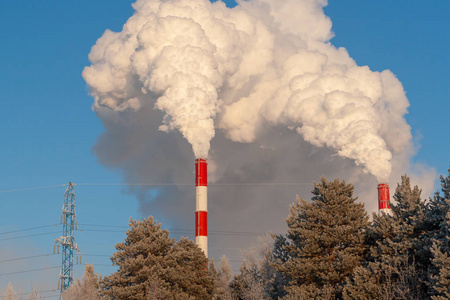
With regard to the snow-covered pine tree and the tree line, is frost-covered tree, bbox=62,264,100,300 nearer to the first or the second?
the tree line

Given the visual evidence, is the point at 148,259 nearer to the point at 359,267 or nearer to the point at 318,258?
the point at 318,258

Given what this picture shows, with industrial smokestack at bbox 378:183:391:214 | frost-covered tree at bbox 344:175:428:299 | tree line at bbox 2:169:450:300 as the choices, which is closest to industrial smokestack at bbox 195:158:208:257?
tree line at bbox 2:169:450:300

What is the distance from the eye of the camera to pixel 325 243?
45.7 m

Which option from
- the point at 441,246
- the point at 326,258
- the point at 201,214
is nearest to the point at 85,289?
the point at 201,214

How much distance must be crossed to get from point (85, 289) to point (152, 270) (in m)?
16.7

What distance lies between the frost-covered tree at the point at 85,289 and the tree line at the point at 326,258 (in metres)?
0.36

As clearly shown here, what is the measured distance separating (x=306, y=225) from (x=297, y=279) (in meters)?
4.25

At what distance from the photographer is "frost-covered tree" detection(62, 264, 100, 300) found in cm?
6176

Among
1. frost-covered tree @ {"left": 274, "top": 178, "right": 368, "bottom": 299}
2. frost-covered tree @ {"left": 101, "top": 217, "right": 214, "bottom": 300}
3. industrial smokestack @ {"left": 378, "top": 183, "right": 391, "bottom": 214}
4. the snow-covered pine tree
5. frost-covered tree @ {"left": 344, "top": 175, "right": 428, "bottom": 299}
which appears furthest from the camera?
industrial smokestack @ {"left": 378, "top": 183, "right": 391, "bottom": 214}

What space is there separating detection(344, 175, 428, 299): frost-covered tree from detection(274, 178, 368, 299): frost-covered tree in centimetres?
216

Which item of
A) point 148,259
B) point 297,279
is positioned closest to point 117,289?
point 148,259

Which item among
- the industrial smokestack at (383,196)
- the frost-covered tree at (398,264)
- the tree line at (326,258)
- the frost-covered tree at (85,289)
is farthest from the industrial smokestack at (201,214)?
the frost-covered tree at (398,264)

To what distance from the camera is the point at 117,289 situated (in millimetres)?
50906

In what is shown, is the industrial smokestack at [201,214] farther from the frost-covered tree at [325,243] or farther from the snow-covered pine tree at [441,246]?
the snow-covered pine tree at [441,246]
